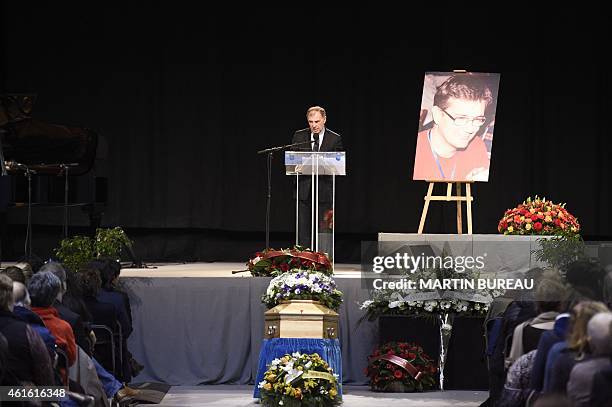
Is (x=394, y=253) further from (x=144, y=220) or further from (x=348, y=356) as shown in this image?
(x=144, y=220)

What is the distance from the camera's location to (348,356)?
10.5 meters

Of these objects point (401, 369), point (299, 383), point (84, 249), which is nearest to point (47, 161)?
point (84, 249)

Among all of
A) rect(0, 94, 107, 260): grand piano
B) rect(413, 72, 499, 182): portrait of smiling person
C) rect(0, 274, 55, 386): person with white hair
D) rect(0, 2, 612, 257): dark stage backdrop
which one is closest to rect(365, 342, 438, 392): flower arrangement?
rect(413, 72, 499, 182): portrait of smiling person

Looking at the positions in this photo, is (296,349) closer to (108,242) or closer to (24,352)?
(108,242)

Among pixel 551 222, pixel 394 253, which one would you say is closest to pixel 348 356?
pixel 394 253

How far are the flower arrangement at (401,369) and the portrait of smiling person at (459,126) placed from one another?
7.98 ft

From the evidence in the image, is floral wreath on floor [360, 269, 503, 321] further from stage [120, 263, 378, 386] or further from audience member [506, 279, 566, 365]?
audience member [506, 279, 566, 365]

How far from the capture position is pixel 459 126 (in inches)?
470

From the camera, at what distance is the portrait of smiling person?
1188 centimetres

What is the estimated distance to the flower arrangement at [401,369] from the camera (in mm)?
9914

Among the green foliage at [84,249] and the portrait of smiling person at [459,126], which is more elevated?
the portrait of smiling person at [459,126]

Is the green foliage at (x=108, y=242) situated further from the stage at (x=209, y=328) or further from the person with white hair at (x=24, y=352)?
the person with white hair at (x=24, y=352)

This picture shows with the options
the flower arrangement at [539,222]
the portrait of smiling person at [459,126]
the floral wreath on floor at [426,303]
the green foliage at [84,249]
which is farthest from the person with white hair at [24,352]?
the portrait of smiling person at [459,126]

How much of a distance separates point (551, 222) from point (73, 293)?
5127mm
